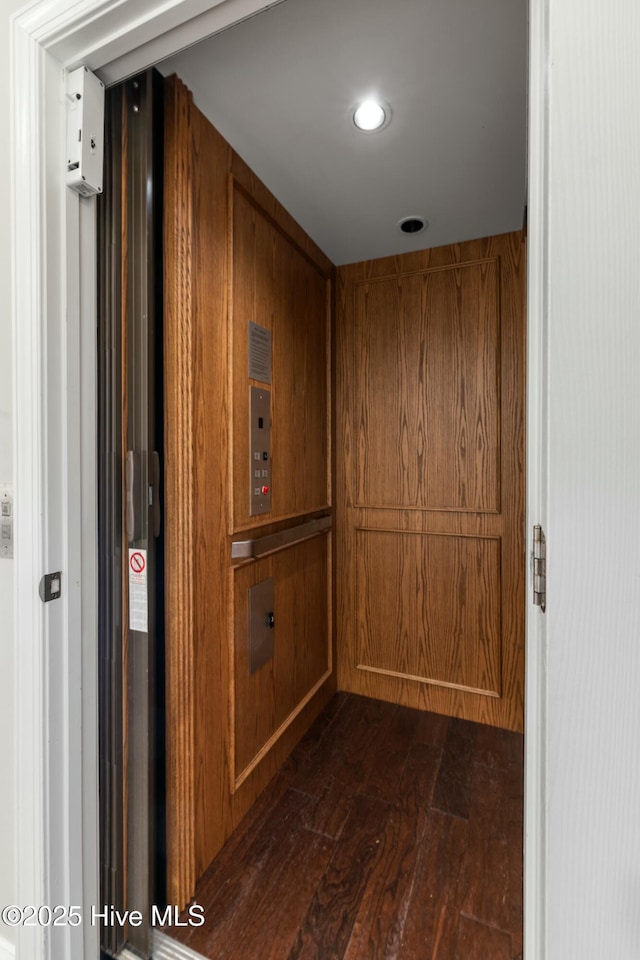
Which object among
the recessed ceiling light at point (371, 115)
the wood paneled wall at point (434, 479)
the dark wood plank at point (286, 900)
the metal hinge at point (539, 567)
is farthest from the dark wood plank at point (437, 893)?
the recessed ceiling light at point (371, 115)

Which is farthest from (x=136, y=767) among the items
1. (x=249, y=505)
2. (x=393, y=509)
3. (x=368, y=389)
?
(x=368, y=389)

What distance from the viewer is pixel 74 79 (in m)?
0.92

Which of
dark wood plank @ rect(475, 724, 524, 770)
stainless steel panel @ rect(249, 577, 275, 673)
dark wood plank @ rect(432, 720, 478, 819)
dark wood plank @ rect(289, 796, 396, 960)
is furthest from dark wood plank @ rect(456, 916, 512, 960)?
stainless steel panel @ rect(249, 577, 275, 673)

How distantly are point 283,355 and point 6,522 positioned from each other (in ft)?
3.99

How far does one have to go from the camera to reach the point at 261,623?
163 cm

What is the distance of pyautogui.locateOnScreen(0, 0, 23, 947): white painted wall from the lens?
3.11 ft

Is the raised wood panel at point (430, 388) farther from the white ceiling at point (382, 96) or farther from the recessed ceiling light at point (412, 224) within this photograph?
the white ceiling at point (382, 96)

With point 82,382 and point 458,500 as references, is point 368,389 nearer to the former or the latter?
point 458,500

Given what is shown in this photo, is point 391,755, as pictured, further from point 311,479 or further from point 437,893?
point 311,479

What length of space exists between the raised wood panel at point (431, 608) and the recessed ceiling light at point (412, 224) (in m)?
1.50

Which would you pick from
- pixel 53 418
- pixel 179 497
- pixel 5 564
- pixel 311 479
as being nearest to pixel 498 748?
pixel 311 479

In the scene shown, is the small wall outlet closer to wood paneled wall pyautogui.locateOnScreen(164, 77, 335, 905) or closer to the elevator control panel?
wood paneled wall pyautogui.locateOnScreen(164, 77, 335, 905)

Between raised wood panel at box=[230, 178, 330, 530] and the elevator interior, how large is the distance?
0.01 m

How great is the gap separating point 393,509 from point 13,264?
6.09 ft
